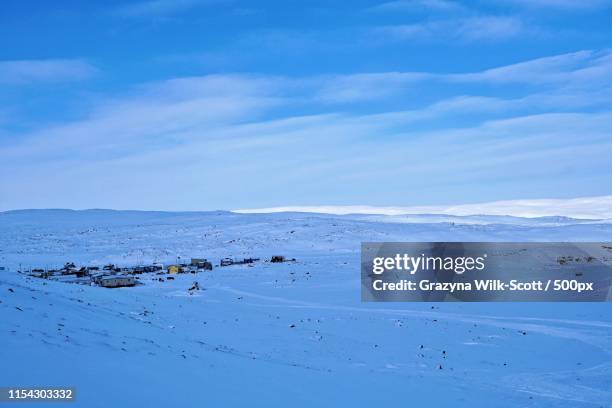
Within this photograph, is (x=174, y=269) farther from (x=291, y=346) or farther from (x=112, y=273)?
(x=291, y=346)

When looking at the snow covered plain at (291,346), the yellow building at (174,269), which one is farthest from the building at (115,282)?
the yellow building at (174,269)

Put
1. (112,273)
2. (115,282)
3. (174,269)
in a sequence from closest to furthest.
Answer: (115,282) < (112,273) < (174,269)

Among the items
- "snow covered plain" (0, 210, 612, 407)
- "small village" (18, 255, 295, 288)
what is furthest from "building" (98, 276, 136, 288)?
"snow covered plain" (0, 210, 612, 407)

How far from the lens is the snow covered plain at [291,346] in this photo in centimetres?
870

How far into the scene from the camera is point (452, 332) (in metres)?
17.1

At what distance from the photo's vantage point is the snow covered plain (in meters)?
8.70

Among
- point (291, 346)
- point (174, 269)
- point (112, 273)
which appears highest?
point (174, 269)

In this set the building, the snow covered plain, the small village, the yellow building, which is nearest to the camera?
the snow covered plain

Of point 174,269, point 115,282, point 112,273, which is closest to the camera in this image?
point 115,282

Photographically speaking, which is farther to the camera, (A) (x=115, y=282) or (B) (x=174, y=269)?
(B) (x=174, y=269)

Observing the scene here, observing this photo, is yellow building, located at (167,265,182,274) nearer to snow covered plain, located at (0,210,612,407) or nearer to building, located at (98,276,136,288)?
snow covered plain, located at (0,210,612,407)

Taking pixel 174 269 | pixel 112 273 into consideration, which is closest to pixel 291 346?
pixel 174 269

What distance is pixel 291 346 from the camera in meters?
14.6

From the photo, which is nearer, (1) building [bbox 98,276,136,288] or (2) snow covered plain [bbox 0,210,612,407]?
(2) snow covered plain [bbox 0,210,612,407]
